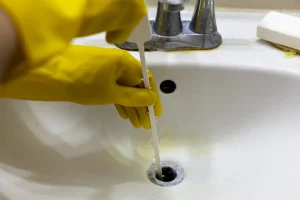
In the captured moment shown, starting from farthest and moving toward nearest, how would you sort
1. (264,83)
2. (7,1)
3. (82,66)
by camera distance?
(264,83)
(82,66)
(7,1)

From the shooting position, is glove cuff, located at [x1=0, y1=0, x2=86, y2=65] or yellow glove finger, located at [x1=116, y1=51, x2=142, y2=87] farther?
yellow glove finger, located at [x1=116, y1=51, x2=142, y2=87]

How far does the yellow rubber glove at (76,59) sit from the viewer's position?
250 mm

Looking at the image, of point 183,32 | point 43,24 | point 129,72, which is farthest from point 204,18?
point 43,24

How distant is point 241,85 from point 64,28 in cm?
31

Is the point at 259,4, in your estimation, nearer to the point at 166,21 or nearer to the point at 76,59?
the point at 166,21

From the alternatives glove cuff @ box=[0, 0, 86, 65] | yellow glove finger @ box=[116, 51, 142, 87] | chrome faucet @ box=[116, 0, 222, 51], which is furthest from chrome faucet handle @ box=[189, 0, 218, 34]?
glove cuff @ box=[0, 0, 86, 65]

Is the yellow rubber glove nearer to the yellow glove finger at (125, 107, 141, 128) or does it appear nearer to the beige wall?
the yellow glove finger at (125, 107, 141, 128)

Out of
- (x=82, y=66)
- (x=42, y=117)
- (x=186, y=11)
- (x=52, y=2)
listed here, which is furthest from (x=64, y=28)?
(x=186, y=11)

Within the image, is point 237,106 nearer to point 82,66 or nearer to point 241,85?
point 241,85

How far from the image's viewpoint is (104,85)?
42cm

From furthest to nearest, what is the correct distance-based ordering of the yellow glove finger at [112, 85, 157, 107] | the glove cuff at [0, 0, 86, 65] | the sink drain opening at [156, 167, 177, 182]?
the sink drain opening at [156, 167, 177, 182]
the yellow glove finger at [112, 85, 157, 107]
the glove cuff at [0, 0, 86, 65]

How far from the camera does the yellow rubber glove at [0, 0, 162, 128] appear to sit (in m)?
0.25

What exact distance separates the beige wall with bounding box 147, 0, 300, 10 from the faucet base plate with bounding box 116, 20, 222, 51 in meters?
0.09

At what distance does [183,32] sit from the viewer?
55 centimetres
